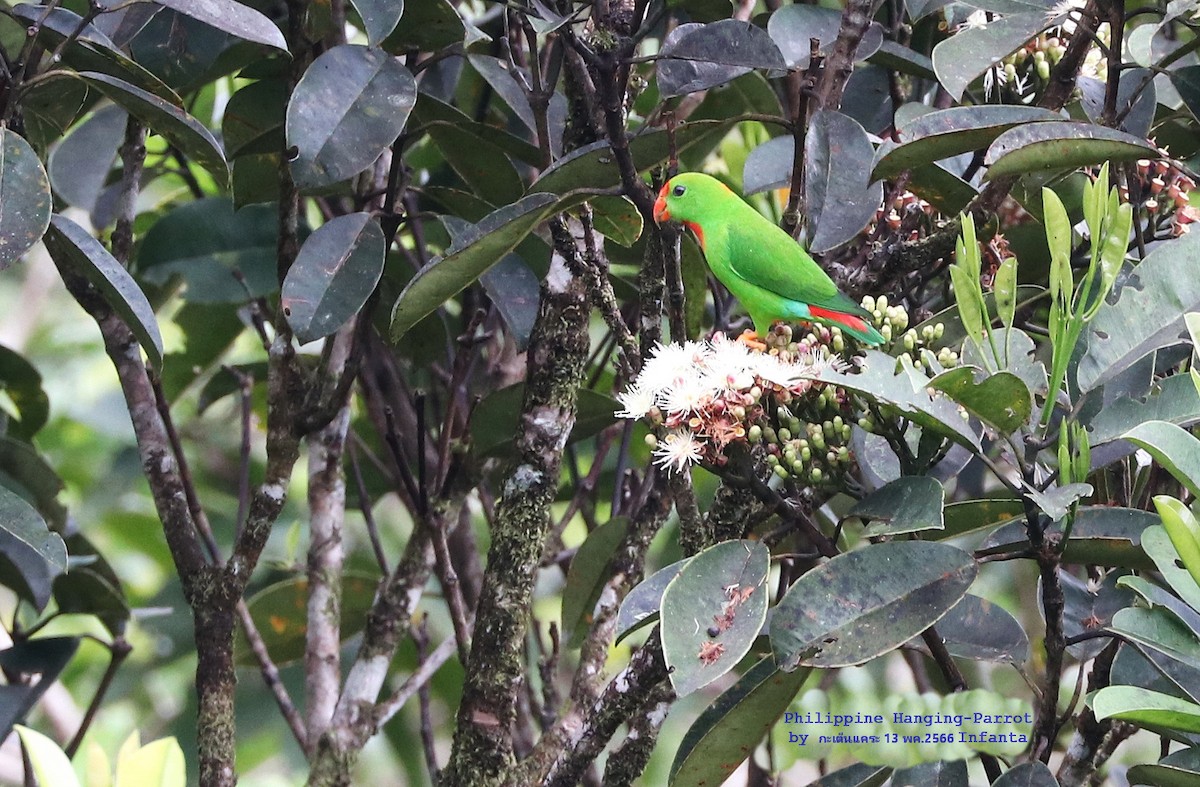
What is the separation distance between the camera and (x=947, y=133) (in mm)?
1354

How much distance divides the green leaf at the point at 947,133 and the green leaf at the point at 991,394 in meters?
0.40

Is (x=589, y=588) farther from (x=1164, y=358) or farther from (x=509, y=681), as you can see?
A: (x=1164, y=358)

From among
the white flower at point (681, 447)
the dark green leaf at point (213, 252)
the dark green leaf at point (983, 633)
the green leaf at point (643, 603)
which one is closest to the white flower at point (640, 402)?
the white flower at point (681, 447)

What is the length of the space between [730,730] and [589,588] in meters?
→ 0.87

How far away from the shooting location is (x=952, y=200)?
1683 millimetres

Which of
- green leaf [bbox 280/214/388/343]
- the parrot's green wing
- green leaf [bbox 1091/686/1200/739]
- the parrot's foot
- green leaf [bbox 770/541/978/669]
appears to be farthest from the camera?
the parrot's green wing

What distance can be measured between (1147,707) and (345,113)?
1159 millimetres

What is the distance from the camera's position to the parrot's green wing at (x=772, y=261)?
1.72 m

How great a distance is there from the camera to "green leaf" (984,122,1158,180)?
1.33 m

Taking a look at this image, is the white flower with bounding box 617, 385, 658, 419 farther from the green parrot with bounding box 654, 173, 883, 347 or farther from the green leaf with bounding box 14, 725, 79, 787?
the green leaf with bounding box 14, 725, 79, 787

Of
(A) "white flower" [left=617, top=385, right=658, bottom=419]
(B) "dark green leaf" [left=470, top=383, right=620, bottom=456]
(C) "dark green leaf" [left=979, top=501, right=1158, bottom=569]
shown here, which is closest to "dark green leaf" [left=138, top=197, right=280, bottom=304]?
(B) "dark green leaf" [left=470, top=383, right=620, bottom=456]

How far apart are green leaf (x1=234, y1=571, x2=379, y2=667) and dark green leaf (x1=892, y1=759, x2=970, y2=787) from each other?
141 cm

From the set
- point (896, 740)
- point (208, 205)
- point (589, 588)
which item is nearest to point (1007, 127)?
point (896, 740)

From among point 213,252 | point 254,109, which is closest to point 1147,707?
point 254,109
